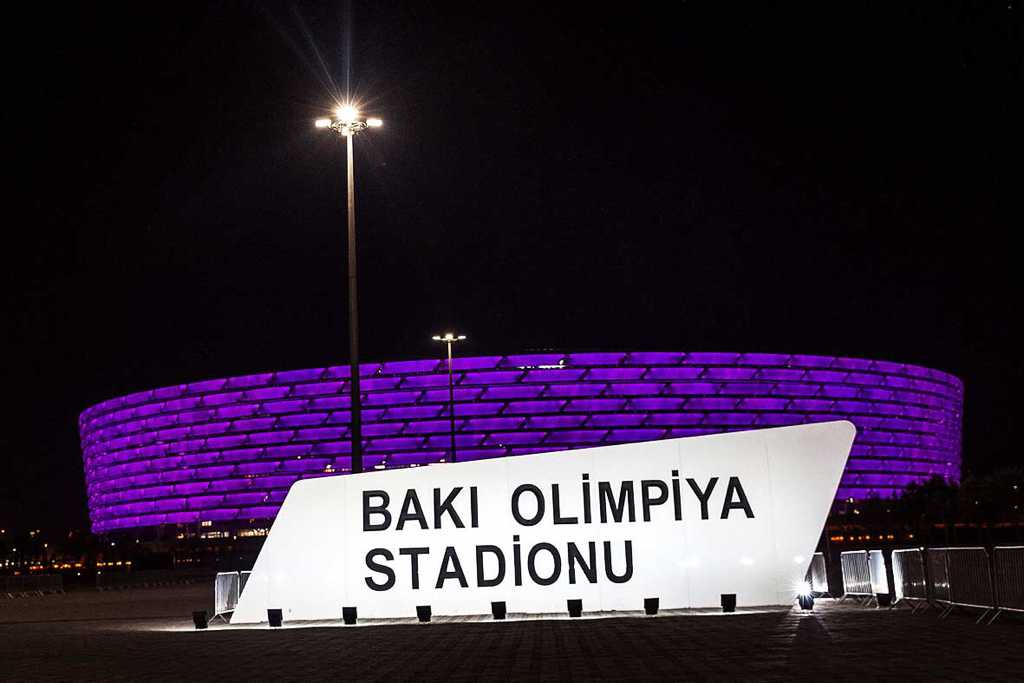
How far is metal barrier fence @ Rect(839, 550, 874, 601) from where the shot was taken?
23.9 m

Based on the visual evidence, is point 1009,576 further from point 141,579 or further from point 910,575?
point 141,579

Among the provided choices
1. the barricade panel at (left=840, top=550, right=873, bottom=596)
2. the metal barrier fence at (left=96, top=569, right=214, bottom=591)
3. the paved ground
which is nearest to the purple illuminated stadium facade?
the metal barrier fence at (left=96, top=569, right=214, bottom=591)

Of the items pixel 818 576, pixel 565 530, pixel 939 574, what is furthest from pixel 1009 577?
pixel 818 576

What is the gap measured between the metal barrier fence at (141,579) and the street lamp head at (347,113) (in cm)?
3591

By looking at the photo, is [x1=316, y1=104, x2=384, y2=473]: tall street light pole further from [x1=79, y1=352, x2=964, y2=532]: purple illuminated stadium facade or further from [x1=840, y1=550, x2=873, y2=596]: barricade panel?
[x1=79, y1=352, x2=964, y2=532]: purple illuminated stadium facade

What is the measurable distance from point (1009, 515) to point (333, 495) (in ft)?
195

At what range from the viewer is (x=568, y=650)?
15.0 m

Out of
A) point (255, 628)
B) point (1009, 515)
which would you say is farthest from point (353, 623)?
point (1009, 515)

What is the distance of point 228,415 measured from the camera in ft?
385

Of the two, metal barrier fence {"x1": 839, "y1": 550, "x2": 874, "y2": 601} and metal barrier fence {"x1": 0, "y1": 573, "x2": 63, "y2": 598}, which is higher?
metal barrier fence {"x1": 0, "y1": 573, "x2": 63, "y2": 598}

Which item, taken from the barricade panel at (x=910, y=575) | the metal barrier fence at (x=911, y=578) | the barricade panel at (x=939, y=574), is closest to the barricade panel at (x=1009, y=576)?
the barricade panel at (x=939, y=574)

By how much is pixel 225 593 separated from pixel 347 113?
32.3 feet

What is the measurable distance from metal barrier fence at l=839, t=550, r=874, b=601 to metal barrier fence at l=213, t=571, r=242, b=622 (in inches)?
474

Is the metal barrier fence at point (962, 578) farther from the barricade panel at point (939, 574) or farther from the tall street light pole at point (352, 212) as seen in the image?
the tall street light pole at point (352, 212)
